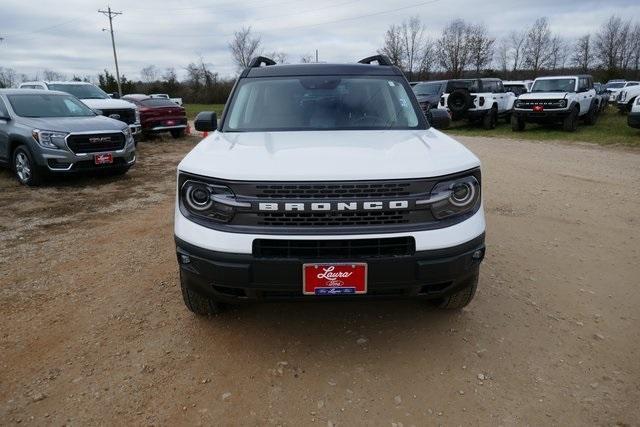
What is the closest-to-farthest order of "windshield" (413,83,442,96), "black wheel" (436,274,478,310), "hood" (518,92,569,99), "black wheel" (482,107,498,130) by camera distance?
1. "black wheel" (436,274,478,310)
2. "hood" (518,92,569,99)
3. "black wheel" (482,107,498,130)
4. "windshield" (413,83,442,96)

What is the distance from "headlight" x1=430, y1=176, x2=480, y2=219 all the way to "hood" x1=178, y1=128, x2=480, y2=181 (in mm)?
76

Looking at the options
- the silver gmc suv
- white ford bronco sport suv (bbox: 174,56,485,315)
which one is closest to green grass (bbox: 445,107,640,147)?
the silver gmc suv

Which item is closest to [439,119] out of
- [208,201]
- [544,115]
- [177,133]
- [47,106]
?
[208,201]

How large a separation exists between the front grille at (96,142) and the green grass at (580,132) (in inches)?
466

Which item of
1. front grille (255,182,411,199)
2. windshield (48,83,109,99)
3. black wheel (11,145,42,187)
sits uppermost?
windshield (48,83,109,99)

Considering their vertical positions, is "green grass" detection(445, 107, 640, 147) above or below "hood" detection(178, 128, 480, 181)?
below

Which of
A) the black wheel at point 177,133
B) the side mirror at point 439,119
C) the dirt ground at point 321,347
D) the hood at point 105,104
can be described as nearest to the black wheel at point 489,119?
the black wheel at point 177,133

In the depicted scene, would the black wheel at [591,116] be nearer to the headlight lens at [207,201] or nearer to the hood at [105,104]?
the hood at [105,104]

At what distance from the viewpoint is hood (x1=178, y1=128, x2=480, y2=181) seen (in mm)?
2461

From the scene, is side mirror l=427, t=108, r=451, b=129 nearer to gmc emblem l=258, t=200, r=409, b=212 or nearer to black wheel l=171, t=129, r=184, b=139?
gmc emblem l=258, t=200, r=409, b=212

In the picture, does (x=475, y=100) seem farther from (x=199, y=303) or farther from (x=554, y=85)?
(x=199, y=303)

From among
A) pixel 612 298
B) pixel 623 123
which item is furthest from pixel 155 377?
pixel 623 123

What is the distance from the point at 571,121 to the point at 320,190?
613 inches

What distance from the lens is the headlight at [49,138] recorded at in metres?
7.46
